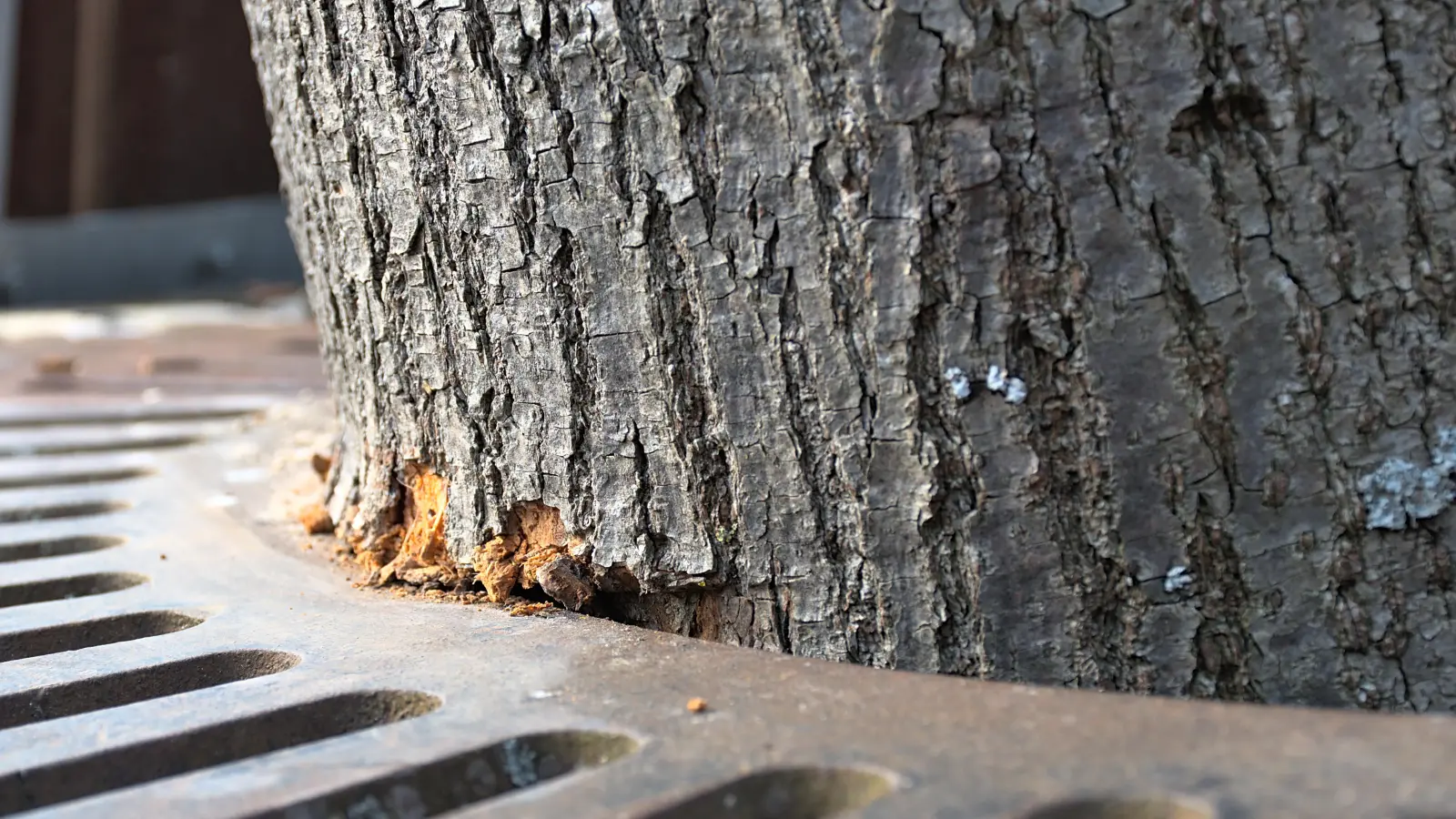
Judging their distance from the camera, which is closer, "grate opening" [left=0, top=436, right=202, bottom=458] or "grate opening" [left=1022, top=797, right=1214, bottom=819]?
"grate opening" [left=1022, top=797, right=1214, bottom=819]

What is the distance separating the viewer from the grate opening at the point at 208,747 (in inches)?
44.6

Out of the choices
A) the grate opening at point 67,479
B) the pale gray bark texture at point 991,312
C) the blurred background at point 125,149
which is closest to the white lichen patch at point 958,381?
the pale gray bark texture at point 991,312

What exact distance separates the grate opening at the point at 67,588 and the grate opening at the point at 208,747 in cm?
70

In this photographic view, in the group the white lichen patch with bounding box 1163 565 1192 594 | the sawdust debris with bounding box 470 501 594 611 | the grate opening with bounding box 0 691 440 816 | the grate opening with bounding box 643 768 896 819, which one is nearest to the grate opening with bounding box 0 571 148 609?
the sawdust debris with bounding box 470 501 594 611

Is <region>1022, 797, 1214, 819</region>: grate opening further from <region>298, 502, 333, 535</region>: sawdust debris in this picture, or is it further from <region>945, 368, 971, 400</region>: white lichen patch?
<region>298, 502, 333, 535</region>: sawdust debris

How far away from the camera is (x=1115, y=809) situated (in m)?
0.94

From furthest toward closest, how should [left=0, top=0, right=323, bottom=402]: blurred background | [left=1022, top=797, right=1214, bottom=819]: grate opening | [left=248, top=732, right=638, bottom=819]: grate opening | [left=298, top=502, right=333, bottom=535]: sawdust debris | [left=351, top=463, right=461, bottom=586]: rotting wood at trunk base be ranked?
[left=0, top=0, right=323, bottom=402]: blurred background, [left=298, top=502, right=333, bottom=535]: sawdust debris, [left=351, top=463, right=461, bottom=586]: rotting wood at trunk base, [left=248, top=732, right=638, bottom=819]: grate opening, [left=1022, top=797, right=1214, bottom=819]: grate opening

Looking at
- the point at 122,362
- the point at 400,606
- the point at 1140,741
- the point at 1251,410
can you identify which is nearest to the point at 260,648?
the point at 400,606

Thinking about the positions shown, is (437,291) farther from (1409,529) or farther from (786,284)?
(1409,529)

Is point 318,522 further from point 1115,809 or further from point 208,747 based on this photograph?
point 1115,809

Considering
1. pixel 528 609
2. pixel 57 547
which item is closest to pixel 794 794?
pixel 528 609

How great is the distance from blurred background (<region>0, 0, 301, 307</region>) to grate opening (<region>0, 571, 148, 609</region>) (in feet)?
23.1

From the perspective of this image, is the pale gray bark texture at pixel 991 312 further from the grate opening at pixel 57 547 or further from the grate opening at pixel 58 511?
the grate opening at pixel 58 511

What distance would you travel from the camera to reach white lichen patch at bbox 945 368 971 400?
1297 millimetres
